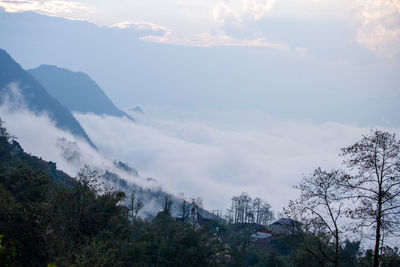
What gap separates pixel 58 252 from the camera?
18359 millimetres

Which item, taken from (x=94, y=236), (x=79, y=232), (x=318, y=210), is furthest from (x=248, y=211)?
(x=318, y=210)

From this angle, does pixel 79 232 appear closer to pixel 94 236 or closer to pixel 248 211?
pixel 94 236

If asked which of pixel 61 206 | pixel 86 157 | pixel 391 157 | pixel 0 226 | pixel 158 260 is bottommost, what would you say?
pixel 158 260

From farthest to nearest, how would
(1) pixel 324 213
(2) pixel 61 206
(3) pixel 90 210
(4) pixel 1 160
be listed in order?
1. (4) pixel 1 160
2. (3) pixel 90 210
3. (2) pixel 61 206
4. (1) pixel 324 213

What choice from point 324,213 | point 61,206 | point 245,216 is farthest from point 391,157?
point 245,216

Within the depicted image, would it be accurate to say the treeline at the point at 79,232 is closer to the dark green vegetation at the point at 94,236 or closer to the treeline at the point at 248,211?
the dark green vegetation at the point at 94,236

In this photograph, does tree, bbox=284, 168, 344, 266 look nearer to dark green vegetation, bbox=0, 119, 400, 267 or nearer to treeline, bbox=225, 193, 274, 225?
dark green vegetation, bbox=0, 119, 400, 267

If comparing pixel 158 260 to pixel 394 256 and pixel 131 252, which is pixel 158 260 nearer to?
pixel 131 252

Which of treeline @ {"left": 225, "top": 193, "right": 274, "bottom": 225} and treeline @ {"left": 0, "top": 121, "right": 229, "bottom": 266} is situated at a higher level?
treeline @ {"left": 225, "top": 193, "right": 274, "bottom": 225}

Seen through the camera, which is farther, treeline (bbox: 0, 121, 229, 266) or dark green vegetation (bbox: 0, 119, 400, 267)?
treeline (bbox: 0, 121, 229, 266)

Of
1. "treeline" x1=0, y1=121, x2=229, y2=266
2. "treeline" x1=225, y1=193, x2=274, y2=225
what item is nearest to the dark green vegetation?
"treeline" x1=0, y1=121, x2=229, y2=266

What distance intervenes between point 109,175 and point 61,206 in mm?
103578

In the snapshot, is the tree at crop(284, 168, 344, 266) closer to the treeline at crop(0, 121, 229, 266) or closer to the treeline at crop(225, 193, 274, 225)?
the treeline at crop(0, 121, 229, 266)

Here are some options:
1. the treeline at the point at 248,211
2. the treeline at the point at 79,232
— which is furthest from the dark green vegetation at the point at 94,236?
the treeline at the point at 248,211
